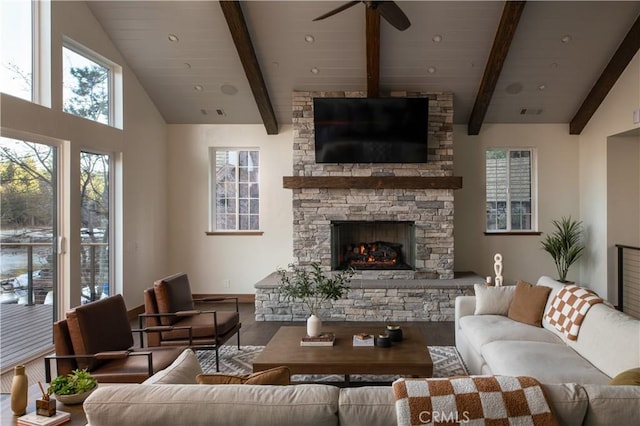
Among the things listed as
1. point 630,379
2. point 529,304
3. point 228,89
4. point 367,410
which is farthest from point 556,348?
point 228,89

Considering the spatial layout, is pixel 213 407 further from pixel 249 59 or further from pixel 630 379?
pixel 249 59

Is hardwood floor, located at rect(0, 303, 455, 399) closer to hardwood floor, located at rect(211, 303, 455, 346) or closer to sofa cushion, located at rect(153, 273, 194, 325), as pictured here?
hardwood floor, located at rect(211, 303, 455, 346)

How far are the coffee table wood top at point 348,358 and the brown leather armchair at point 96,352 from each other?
2.62 ft

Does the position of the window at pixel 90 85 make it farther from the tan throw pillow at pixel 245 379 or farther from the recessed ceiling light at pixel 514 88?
the recessed ceiling light at pixel 514 88

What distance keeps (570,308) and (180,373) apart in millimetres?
2931

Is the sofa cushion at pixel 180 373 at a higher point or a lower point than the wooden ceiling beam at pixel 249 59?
lower

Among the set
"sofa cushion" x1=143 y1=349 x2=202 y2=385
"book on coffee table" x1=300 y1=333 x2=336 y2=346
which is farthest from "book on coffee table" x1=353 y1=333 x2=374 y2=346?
"sofa cushion" x1=143 y1=349 x2=202 y2=385

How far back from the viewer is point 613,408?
1.64 metres

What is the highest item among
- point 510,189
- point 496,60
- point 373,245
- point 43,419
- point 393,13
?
point 496,60

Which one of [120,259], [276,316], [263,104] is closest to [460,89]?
[263,104]

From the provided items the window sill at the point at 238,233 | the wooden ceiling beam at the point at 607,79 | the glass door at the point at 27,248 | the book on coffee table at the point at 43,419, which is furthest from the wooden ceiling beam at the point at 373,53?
the book on coffee table at the point at 43,419

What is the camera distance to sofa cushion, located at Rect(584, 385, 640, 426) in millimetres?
1636

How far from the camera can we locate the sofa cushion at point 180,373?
1910 mm

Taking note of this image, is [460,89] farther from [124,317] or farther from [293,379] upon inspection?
[124,317]
